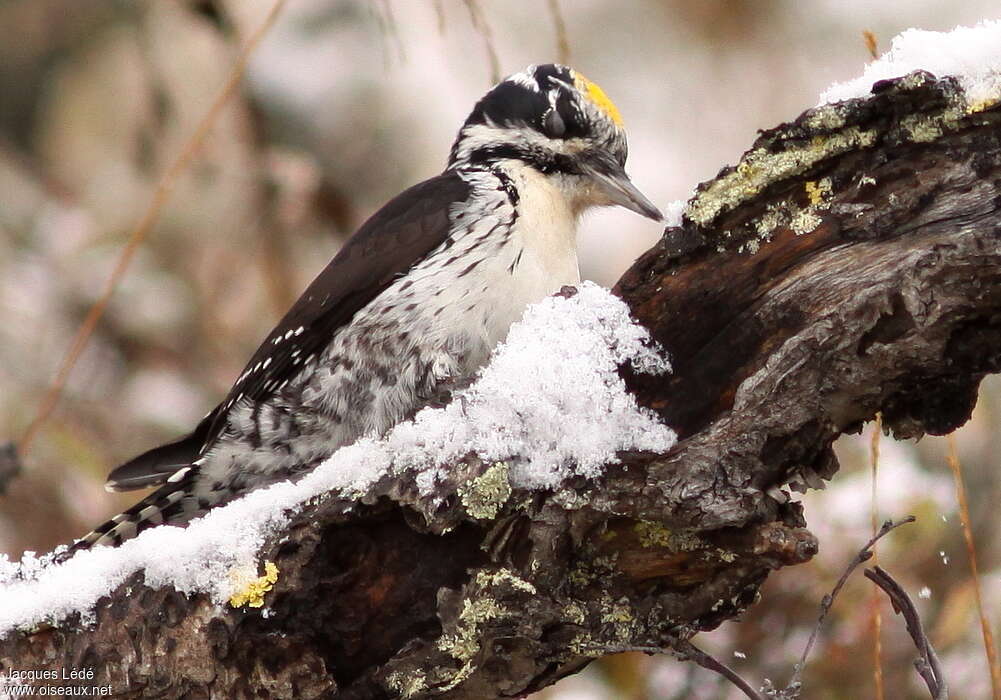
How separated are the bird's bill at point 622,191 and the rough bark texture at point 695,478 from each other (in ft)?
3.58

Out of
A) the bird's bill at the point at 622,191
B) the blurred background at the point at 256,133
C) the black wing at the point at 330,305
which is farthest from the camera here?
the blurred background at the point at 256,133

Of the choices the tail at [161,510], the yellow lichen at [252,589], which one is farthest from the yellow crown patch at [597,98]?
the yellow lichen at [252,589]

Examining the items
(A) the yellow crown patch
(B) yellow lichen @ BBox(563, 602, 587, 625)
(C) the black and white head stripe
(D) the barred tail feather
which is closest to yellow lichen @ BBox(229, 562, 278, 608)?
(B) yellow lichen @ BBox(563, 602, 587, 625)

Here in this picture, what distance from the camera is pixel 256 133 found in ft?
22.7

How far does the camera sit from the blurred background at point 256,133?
253 inches

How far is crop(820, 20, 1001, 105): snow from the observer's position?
90.4 inches

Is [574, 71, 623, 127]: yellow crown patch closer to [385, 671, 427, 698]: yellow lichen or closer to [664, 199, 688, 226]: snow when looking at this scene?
[664, 199, 688, 226]: snow

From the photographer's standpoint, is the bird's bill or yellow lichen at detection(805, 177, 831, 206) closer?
yellow lichen at detection(805, 177, 831, 206)

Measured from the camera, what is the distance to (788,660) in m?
4.60

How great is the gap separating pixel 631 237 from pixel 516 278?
3359 mm

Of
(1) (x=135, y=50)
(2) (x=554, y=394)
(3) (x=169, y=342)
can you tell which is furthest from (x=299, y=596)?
(1) (x=135, y=50)

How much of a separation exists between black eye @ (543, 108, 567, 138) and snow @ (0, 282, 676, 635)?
129 cm

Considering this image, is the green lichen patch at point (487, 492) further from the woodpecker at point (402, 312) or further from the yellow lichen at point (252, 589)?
the woodpecker at point (402, 312)

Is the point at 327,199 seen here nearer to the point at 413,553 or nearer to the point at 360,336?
the point at 360,336
